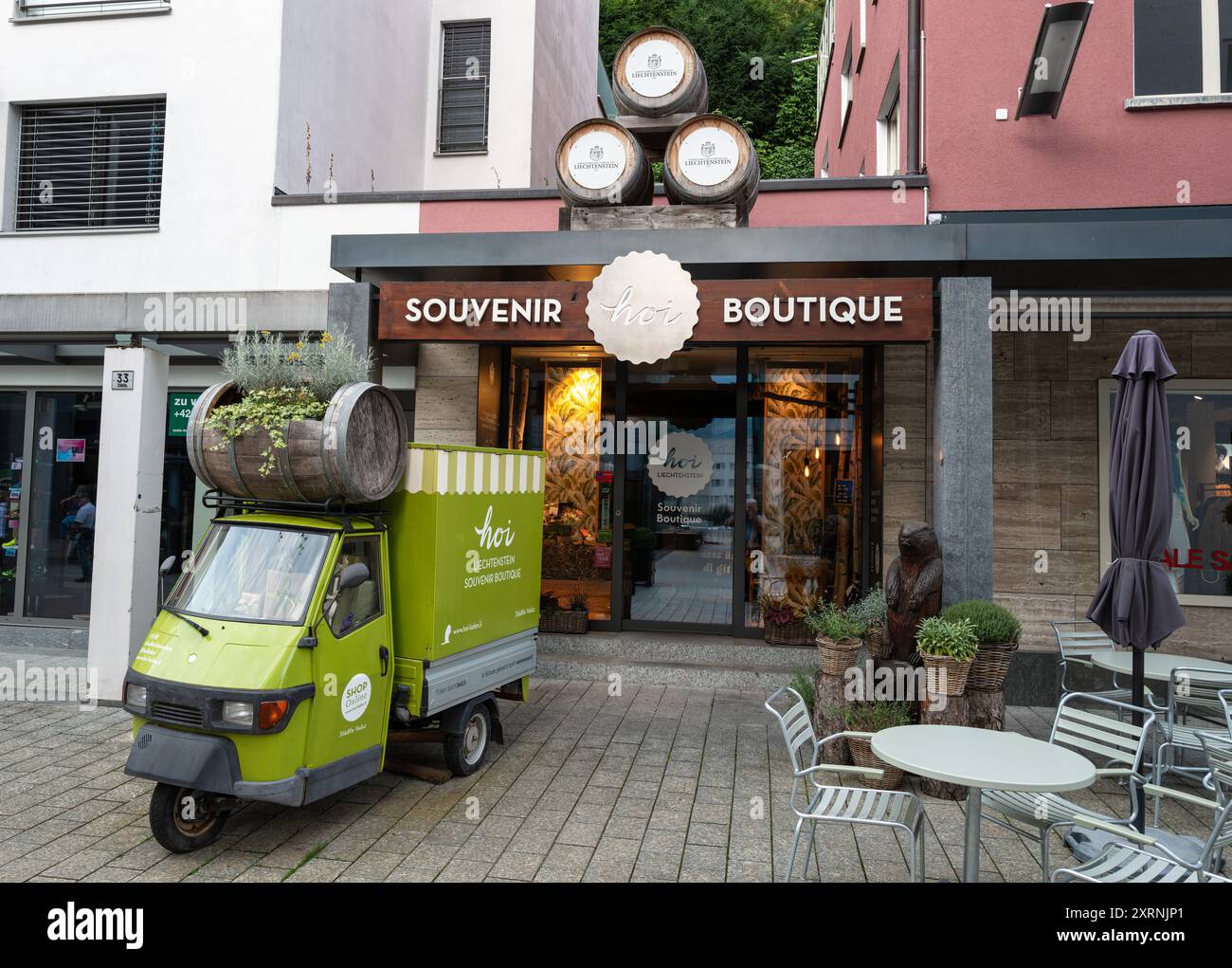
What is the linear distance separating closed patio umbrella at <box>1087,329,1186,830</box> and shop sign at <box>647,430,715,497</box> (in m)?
4.95

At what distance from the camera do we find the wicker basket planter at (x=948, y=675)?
A: 19.3ft

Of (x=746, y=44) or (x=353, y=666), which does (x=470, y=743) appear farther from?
(x=746, y=44)

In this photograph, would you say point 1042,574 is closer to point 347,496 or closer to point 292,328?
point 347,496

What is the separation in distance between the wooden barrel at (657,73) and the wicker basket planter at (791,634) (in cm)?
573

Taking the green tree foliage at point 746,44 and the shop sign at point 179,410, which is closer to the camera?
the shop sign at point 179,410

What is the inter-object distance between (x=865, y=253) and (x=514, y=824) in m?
5.33

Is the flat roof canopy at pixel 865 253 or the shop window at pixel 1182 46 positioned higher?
the shop window at pixel 1182 46

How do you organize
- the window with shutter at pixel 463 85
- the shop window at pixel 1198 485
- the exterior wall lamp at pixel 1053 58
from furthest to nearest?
the window with shutter at pixel 463 85 → the shop window at pixel 1198 485 → the exterior wall lamp at pixel 1053 58

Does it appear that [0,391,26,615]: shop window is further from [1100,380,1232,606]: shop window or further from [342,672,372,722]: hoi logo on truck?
[1100,380,1232,606]: shop window

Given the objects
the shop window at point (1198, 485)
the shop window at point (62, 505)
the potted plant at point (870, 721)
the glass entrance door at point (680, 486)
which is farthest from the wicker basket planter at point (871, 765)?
the shop window at point (62, 505)

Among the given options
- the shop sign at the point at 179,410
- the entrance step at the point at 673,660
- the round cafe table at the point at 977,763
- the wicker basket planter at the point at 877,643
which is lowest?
the entrance step at the point at 673,660

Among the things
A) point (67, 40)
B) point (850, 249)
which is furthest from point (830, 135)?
point (67, 40)

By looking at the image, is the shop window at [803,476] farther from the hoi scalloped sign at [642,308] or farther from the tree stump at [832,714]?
the tree stump at [832,714]
